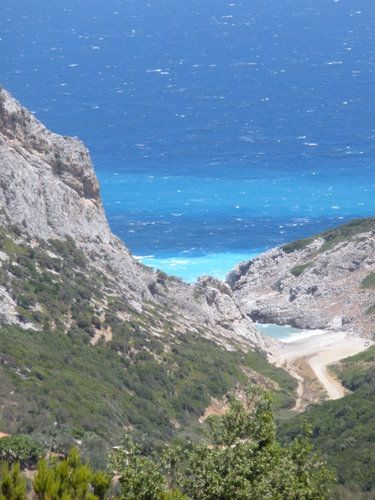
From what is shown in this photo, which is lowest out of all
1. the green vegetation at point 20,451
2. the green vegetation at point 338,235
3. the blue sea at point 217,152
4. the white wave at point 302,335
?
the green vegetation at point 20,451

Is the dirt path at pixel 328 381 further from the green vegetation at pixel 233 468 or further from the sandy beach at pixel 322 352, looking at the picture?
the green vegetation at pixel 233 468

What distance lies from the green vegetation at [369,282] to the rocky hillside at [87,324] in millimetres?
12539

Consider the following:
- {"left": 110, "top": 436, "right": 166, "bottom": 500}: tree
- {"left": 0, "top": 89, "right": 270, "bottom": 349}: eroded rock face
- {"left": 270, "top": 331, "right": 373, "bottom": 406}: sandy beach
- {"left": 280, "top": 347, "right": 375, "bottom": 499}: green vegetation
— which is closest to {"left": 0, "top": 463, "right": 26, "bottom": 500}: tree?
{"left": 110, "top": 436, "right": 166, "bottom": 500}: tree

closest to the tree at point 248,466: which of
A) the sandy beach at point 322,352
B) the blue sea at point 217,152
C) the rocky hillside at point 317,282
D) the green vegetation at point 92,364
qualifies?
the green vegetation at point 92,364

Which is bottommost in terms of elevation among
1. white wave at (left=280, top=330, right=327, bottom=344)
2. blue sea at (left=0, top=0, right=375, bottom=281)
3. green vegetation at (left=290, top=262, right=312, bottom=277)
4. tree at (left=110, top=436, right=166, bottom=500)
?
tree at (left=110, top=436, right=166, bottom=500)

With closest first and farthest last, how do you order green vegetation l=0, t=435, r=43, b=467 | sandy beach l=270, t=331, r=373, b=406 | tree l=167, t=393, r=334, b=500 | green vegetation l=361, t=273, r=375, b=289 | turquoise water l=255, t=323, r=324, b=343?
tree l=167, t=393, r=334, b=500, green vegetation l=0, t=435, r=43, b=467, sandy beach l=270, t=331, r=373, b=406, turquoise water l=255, t=323, r=324, b=343, green vegetation l=361, t=273, r=375, b=289

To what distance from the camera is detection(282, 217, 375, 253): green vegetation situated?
92.8m

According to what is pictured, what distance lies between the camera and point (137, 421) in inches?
1799

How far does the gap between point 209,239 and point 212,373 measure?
5039 centimetres

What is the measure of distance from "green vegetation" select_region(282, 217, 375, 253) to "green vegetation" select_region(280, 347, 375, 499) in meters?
29.7

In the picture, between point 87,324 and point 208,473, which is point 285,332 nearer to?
point 87,324

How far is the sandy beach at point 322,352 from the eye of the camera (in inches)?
2544

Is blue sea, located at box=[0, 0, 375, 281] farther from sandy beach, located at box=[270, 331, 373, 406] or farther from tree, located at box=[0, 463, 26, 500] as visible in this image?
tree, located at box=[0, 463, 26, 500]

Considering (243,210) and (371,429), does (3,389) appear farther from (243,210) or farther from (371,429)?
(243,210)
